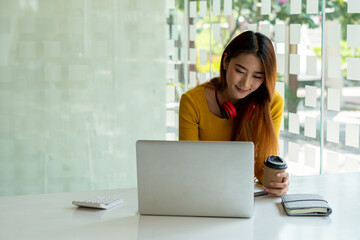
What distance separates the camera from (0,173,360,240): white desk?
168 centimetres

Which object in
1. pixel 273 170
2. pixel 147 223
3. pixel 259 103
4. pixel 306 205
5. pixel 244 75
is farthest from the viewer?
pixel 259 103

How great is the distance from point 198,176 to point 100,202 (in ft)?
1.43

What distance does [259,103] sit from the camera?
254 centimetres

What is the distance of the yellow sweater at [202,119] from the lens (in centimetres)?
258

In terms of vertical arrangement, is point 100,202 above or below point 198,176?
below

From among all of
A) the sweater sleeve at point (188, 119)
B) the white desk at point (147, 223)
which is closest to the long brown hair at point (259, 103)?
the sweater sleeve at point (188, 119)

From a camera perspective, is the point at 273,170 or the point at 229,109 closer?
the point at 273,170

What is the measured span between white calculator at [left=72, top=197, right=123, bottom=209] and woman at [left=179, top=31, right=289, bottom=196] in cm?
68

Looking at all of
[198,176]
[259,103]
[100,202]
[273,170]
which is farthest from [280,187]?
[100,202]

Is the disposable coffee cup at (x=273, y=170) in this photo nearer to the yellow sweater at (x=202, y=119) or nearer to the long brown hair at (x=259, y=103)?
the long brown hair at (x=259, y=103)

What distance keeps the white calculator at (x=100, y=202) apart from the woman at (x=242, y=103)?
0.68m

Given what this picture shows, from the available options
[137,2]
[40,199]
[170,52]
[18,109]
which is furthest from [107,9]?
[40,199]

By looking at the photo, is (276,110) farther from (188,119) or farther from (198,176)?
(198,176)

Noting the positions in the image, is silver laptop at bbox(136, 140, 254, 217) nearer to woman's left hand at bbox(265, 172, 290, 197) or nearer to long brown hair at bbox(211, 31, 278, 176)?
woman's left hand at bbox(265, 172, 290, 197)
